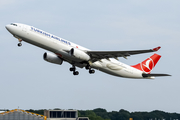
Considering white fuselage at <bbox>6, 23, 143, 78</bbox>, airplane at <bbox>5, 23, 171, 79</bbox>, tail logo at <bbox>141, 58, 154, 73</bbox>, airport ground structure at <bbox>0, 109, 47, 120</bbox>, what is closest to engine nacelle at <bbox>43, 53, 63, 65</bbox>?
airplane at <bbox>5, 23, 171, 79</bbox>

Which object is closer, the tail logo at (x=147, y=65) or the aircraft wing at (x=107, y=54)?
the aircraft wing at (x=107, y=54)

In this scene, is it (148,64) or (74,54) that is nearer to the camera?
(74,54)

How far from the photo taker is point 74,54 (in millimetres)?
50375

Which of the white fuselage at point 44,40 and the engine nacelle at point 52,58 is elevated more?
the white fuselage at point 44,40

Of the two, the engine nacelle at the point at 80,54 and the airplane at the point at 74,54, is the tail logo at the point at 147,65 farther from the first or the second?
the engine nacelle at the point at 80,54

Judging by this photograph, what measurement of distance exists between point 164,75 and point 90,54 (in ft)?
46.7

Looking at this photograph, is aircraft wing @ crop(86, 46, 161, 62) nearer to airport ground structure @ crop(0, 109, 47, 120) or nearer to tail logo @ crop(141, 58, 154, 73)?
tail logo @ crop(141, 58, 154, 73)

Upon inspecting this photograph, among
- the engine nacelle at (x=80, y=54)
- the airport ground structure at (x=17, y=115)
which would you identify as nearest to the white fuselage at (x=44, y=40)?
the engine nacelle at (x=80, y=54)

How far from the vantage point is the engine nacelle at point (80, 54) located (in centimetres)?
5046

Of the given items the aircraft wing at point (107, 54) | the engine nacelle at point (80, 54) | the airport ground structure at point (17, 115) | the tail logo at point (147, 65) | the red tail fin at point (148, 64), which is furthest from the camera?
the tail logo at point (147, 65)

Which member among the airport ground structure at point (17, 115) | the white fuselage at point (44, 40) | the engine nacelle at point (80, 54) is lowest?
the airport ground structure at point (17, 115)

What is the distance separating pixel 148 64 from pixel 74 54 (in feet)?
60.4

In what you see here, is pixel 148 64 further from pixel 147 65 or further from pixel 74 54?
pixel 74 54

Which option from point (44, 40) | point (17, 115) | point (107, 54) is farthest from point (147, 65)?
point (17, 115)
